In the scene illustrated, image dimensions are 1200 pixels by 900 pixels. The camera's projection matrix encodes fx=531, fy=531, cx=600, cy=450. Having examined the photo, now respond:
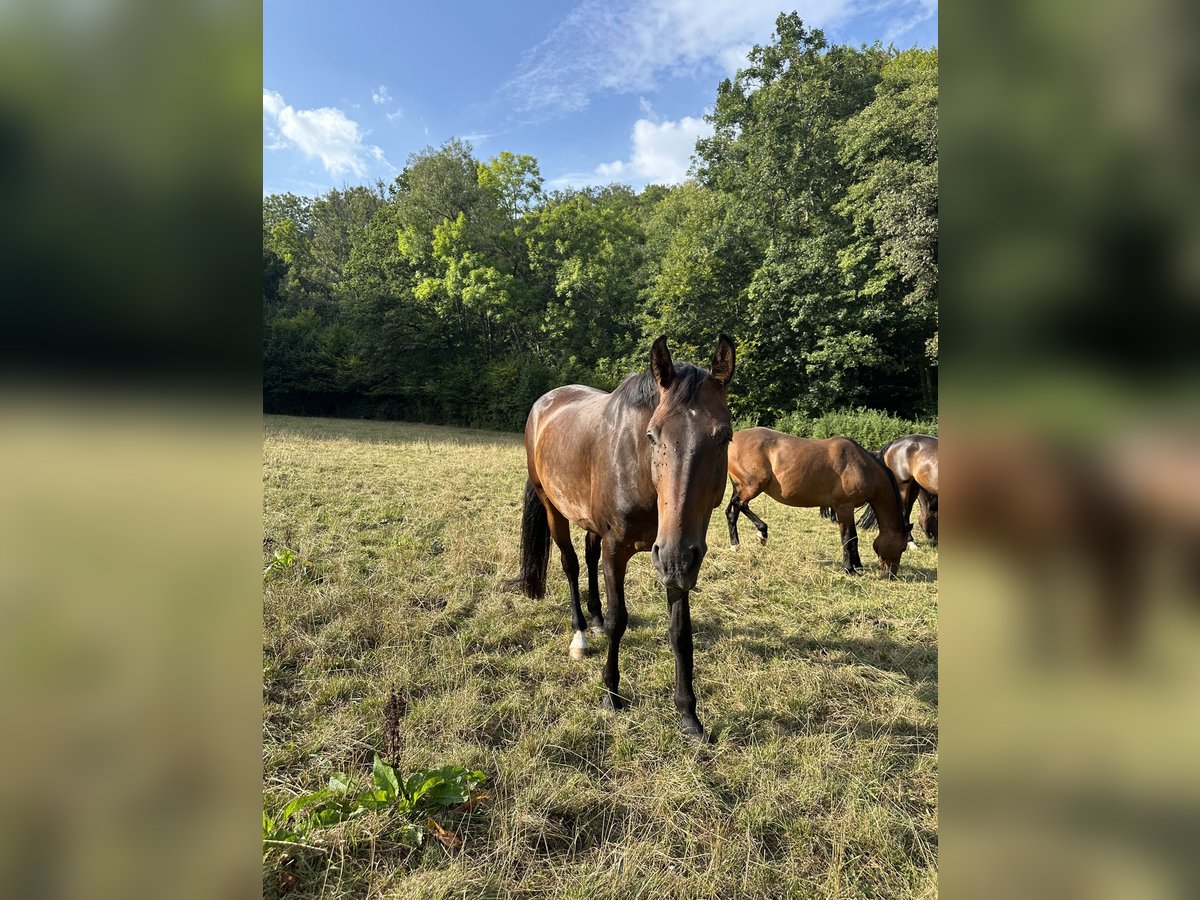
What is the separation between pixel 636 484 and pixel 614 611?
84 cm

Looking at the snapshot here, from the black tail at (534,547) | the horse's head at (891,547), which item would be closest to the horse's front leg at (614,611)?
the black tail at (534,547)

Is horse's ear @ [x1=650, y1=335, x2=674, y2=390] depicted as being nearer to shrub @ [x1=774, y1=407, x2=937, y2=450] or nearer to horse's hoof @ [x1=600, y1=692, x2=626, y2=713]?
horse's hoof @ [x1=600, y1=692, x2=626, y2=713]

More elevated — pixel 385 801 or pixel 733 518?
pixel 733 518

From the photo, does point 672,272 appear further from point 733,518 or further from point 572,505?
point 572,505

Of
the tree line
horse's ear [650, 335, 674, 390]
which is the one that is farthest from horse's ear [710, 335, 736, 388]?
the tree line

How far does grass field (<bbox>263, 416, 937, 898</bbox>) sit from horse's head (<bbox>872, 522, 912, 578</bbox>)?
0.20 m

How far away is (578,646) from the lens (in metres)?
3.72

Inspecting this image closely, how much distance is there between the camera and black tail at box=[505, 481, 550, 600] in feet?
14.8

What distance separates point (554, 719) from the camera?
9.62 ft

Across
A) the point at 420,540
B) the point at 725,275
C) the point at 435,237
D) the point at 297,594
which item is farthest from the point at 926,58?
the point at 297,594

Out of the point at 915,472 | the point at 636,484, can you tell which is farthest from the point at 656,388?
the point at 915,472

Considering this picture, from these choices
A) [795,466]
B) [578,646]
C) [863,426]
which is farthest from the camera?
A: [863,426]
